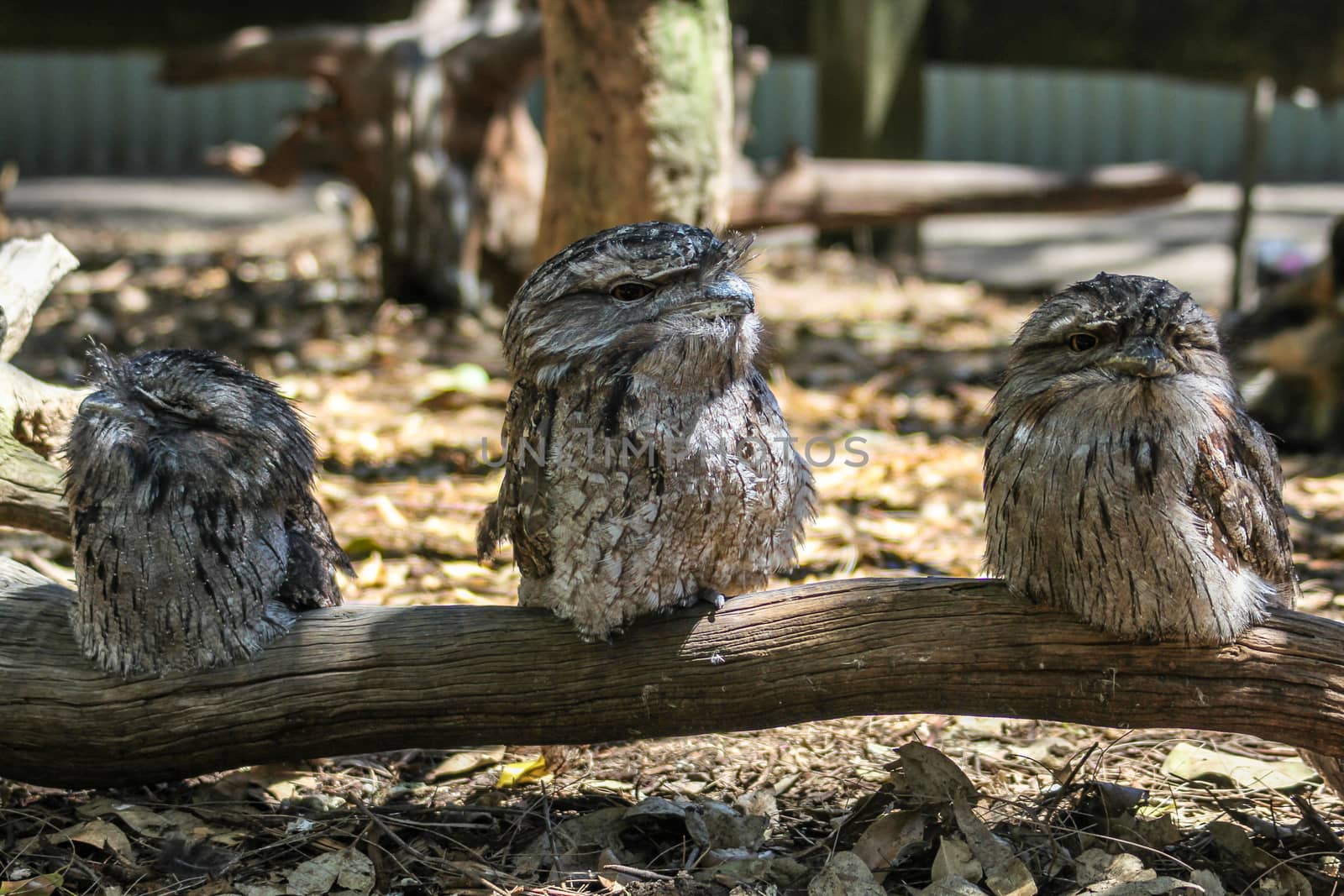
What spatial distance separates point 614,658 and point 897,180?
567cm

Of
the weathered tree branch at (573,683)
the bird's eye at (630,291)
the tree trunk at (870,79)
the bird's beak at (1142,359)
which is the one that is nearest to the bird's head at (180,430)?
the weathered tree branch at (573,683)

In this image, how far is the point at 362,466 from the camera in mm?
5242

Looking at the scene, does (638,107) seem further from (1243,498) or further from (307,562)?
(1243,498)

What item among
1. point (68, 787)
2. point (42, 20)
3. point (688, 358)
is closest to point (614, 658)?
point (688, 358)

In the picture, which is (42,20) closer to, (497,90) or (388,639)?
(497,90)

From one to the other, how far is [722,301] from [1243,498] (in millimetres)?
1106

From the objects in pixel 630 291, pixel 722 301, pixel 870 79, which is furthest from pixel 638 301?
pixel 870 79

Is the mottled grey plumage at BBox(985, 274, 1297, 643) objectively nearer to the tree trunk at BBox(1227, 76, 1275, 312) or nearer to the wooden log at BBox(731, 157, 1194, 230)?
the wooden log at BBox(731, 157, 1194, 230)

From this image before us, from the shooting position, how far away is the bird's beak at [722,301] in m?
2.46

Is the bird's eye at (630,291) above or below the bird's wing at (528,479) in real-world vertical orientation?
above

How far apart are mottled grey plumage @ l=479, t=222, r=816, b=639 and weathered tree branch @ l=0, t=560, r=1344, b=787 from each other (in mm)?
128

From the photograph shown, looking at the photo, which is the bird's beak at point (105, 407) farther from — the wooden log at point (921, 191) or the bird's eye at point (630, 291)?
the wooden log at point (921, 191)

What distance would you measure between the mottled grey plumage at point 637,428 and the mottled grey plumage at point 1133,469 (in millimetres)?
566

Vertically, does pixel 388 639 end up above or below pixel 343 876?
above
